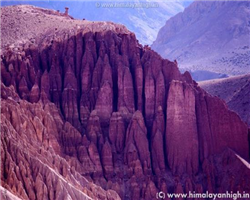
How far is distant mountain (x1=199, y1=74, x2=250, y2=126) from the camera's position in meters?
147

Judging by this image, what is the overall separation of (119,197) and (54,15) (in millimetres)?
39382

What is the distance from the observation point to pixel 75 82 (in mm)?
115125

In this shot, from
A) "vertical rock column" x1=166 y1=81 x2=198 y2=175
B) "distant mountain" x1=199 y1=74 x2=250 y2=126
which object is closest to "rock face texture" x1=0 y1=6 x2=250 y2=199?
"vertical rock column" x1=166 y1=81 x2=198 y2=175

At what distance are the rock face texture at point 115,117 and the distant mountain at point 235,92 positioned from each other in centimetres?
2711

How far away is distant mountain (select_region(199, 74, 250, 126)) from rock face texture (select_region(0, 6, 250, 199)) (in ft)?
88.9

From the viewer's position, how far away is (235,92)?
158 metres

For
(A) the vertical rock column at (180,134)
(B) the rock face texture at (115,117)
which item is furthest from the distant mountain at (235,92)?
(A) the vertical rock column at (180,134)

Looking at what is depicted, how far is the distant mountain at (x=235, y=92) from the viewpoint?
147125 millimetres

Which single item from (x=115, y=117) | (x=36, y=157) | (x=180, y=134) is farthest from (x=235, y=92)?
(x=36, y=157)

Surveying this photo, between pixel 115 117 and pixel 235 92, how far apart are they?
4993 centimetres

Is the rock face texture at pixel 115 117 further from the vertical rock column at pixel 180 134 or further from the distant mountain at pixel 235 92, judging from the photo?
the distant mountain at pixel 235 92

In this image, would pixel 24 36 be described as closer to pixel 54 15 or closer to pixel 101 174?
pixel 54 15

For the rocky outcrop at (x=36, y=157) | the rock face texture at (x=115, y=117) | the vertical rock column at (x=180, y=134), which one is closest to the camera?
the rocky outcrop at (x=36, y=157)

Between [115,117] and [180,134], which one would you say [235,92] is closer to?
[180,134]
